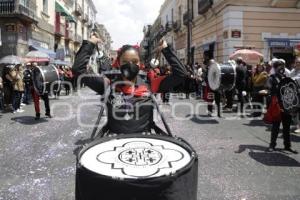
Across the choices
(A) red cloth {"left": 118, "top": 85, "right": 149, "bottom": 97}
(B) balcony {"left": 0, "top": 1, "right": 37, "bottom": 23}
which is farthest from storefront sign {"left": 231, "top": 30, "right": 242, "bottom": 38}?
(A) red cloth {"left": 118, "top": 85, "right": 149, "bottom": 97}

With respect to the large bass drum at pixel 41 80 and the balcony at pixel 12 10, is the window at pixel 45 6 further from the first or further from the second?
the large bass drum at pixel 41 80

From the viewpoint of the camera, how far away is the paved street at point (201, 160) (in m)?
4.52

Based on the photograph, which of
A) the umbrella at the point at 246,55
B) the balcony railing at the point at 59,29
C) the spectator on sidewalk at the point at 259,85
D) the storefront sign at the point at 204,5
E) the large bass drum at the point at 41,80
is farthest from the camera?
the balcony railing at the point at 59,29

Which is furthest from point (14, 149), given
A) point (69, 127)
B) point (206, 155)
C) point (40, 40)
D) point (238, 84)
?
point (40, 40)

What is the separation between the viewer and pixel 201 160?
5.99 m

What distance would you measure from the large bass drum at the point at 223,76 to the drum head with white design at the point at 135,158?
8.30 m

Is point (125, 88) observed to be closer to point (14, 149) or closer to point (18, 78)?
point (14, 149)

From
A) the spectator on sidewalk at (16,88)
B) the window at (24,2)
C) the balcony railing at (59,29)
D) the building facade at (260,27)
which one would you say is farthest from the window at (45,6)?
the spectator on sidewalk at (16,88)

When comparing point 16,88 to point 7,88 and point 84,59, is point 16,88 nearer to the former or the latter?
point 7,88

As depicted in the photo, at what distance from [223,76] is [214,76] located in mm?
373

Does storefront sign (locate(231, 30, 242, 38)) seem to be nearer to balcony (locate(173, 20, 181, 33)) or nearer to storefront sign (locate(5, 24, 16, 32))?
storefront sign (locate(5, 24, 16, 32))

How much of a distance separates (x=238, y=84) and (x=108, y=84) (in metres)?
9.08

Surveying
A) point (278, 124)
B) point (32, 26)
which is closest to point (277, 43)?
point (278, 124)

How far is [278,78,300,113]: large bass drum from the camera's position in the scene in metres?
6.13
